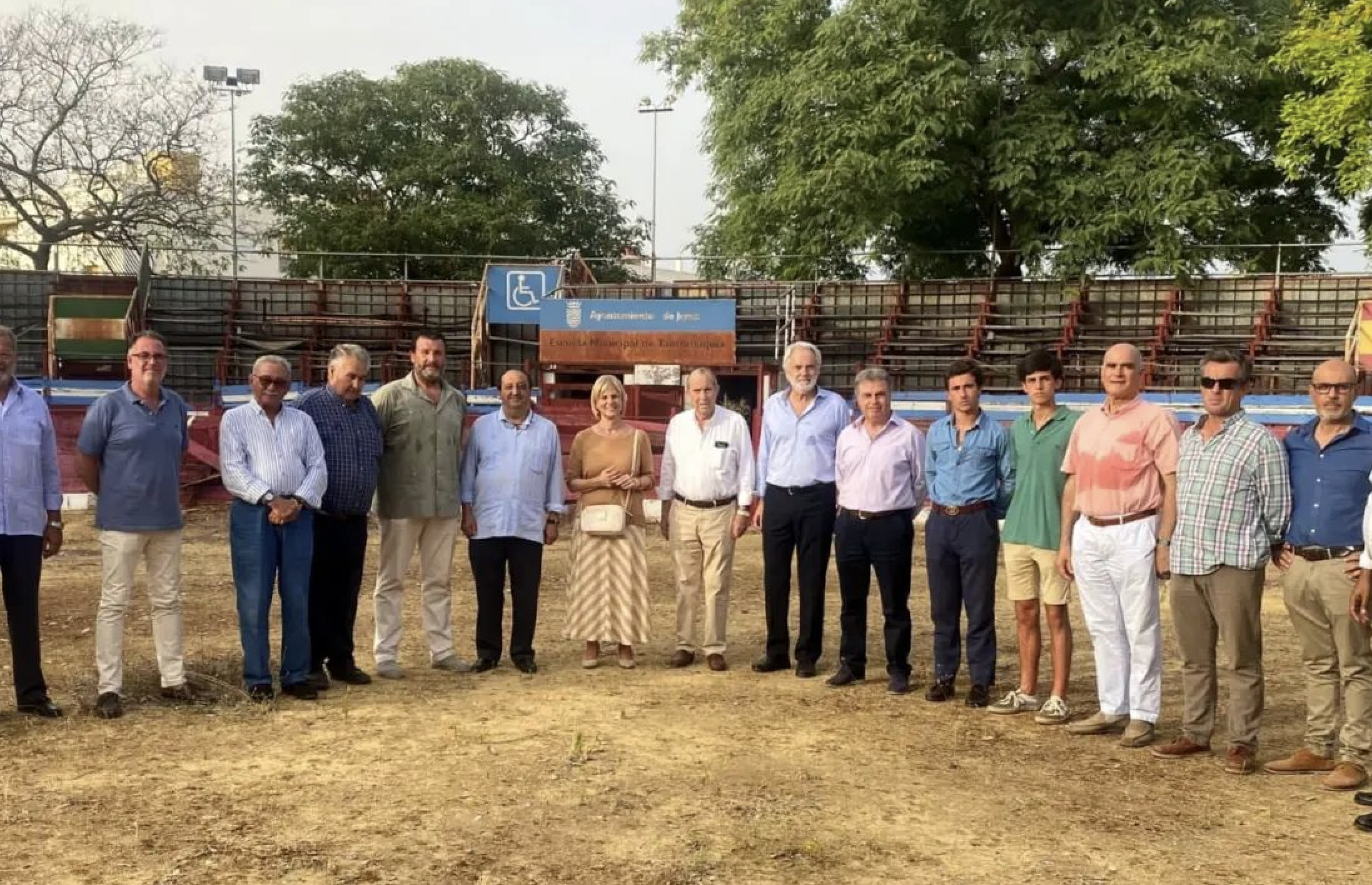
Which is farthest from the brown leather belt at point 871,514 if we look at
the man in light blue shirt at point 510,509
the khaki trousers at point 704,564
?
the man in light blue shirt at point 510,509

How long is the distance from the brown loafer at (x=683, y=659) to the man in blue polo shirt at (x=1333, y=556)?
10.9 ft

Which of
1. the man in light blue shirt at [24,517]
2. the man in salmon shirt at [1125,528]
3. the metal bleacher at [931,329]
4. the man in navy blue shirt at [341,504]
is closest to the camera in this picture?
the man in salmon shirt at [1125,528]

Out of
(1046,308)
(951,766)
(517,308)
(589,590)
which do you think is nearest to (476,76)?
(517,308)

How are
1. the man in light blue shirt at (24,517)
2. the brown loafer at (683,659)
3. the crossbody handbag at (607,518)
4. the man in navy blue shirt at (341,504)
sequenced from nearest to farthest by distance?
the man in light blue shirt at (24,517)
the man in navy blue shirt at (341,504)
the crossbody handbag at (607,518)
the brown loafer at (683,659)

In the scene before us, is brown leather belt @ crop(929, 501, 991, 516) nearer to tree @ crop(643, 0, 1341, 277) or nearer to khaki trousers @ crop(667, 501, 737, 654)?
khaki trousers @ crop(667, 501, 737, 654)

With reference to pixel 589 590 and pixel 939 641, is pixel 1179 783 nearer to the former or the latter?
pixel 939 641

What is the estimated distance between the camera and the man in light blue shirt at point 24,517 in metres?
5.50

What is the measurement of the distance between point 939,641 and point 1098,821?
1869 mm

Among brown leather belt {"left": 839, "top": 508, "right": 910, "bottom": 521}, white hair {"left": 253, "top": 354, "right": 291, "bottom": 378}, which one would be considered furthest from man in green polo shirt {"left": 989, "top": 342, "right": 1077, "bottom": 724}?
white hair {"left": 253, "top": 354, "right": 291, "bottom": 378}

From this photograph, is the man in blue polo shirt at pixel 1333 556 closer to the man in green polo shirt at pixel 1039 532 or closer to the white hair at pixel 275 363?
the man in green polo shirt at pixel 1039 532

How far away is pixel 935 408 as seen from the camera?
666 inches

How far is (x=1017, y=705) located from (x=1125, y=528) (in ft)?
3.88

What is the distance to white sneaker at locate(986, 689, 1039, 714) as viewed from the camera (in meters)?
5.96

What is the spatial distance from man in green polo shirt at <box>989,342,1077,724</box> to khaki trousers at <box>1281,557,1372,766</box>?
1.07 meters
